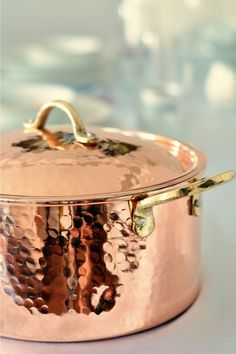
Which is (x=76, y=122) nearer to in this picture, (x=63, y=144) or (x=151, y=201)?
(x=63, y=144)

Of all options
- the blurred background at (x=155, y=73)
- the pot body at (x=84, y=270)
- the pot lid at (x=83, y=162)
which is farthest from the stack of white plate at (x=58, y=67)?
the pot body at (x=84, y=270)

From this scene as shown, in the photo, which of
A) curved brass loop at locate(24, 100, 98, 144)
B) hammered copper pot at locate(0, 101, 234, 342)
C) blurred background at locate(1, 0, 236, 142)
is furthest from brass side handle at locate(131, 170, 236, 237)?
blurred background at locate(1, 0, 236, 142)

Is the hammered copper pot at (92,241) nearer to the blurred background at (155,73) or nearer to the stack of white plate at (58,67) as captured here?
the blurred background at (155,73)

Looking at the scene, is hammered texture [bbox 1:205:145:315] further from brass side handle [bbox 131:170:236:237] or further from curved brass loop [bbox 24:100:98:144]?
curved brass loop [bbox 24:100:98:144]

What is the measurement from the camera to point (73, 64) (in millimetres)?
1315

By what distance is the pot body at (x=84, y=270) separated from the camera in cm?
52

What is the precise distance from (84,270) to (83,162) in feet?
0.32

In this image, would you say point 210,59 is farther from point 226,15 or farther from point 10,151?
point 10,151

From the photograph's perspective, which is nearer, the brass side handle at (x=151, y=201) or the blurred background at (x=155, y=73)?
the brass side handle at (x=151, y=201)

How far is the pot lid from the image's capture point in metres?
0.54

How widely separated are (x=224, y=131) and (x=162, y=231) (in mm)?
684

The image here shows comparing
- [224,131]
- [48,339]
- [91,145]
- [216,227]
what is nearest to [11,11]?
[224,131]

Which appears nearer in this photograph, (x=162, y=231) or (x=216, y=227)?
(x=162, y=231)

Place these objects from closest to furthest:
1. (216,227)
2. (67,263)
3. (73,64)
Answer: (67,263) < (216,227) < (73,64)
